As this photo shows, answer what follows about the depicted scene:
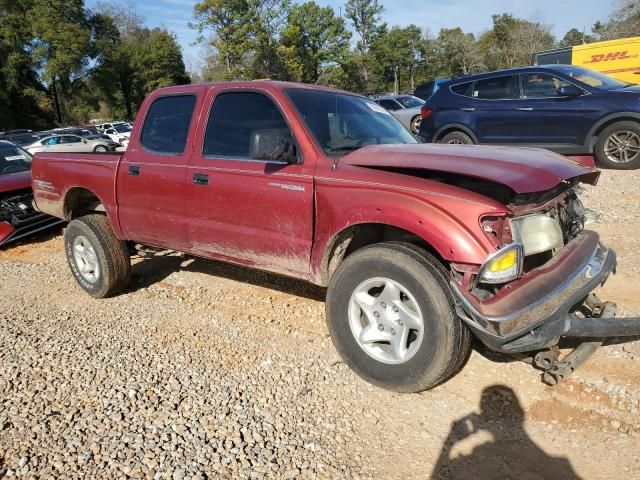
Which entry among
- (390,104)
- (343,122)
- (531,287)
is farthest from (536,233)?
Result: (390,104)

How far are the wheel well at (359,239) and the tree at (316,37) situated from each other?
1971 inches

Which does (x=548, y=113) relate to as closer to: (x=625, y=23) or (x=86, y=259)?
(x=86, y=259)

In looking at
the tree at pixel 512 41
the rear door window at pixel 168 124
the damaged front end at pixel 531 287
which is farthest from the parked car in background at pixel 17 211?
the tree at pixel 512 41

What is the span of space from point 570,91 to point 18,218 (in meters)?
8.78

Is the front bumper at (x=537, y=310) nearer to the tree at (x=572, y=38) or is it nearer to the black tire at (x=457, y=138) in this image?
the black tire at (x=457, y=138)

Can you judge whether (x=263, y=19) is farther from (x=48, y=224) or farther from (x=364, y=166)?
(x=364, y=166)

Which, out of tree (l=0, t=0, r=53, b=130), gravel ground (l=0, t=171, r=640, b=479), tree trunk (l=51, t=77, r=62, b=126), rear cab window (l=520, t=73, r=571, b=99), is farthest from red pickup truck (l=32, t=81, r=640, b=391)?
tree trunk (l=51, t=77, r=62, b=126)

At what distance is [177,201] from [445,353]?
7.91 ft

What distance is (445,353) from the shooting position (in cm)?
267

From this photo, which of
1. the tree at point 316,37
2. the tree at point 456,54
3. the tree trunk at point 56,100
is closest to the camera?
the tree trunk at point 56,100

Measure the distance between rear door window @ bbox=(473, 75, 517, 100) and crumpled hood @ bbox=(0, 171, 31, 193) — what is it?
25.2ft

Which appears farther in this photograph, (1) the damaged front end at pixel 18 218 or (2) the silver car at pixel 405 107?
(2) the silver car at pixel 405 107

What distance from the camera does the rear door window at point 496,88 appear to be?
873 cm

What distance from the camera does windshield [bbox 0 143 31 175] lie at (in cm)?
770
